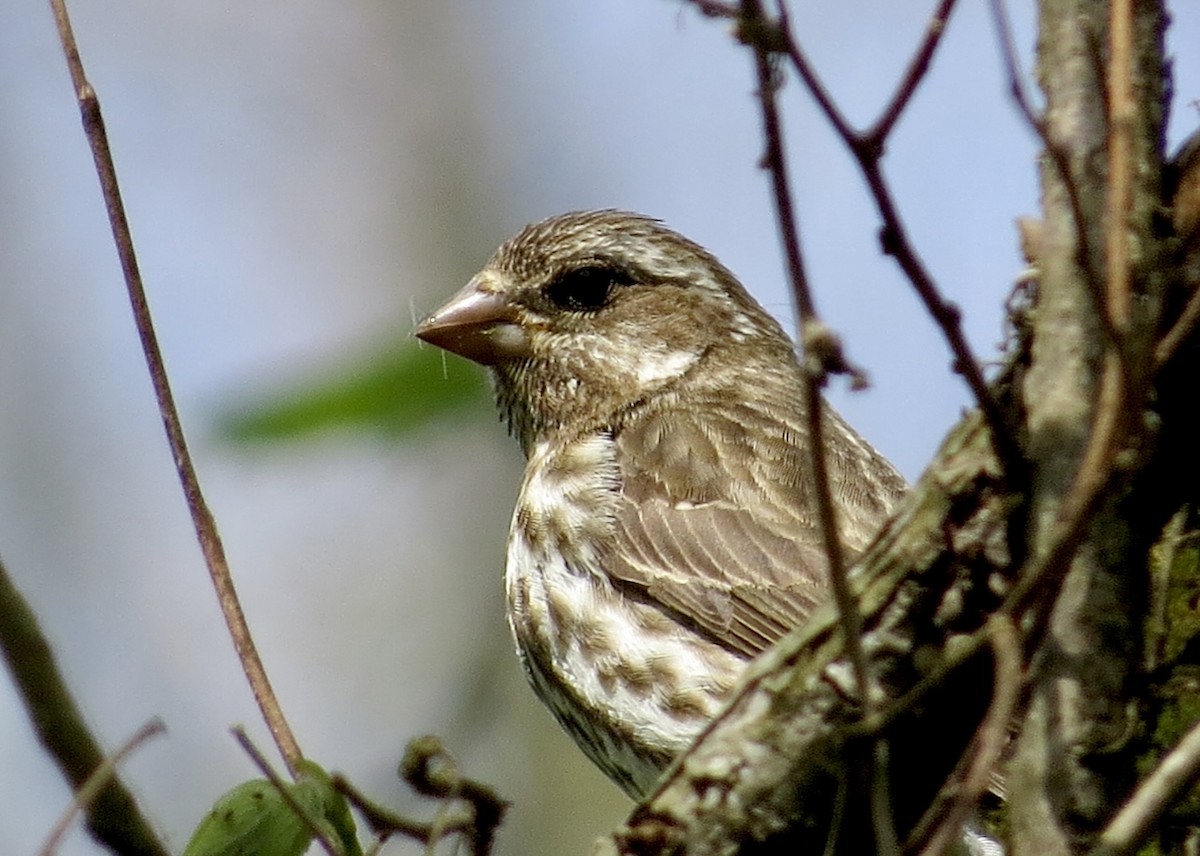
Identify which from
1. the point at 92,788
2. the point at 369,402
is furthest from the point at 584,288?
the point at 92,788

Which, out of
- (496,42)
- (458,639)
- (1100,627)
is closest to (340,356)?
(1100,627)

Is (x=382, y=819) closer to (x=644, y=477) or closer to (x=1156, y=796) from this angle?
(x=1156, y=796)

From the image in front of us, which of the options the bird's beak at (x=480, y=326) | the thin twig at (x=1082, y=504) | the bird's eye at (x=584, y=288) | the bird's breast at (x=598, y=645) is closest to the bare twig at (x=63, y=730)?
the thin twig at (x=1082, y=504)

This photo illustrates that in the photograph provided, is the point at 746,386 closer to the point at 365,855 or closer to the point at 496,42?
the point at 365,855

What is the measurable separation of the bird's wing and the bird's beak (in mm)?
492

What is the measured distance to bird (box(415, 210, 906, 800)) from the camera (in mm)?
5105

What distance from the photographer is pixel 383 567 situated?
40.5 ft

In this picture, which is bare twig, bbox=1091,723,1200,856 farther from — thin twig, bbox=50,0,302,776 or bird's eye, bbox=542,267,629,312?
bird's eye, bbox=542,267,629,312

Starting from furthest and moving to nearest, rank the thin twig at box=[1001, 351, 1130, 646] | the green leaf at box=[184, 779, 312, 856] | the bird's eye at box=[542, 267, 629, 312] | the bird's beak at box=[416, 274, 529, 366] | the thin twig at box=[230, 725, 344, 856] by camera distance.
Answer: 1. the bird's eye at box=[542, 267, 629, 312]
2. the bird's beak at box=[416, 274, 529, 366]
3. the green leaf at box=[184, 779, 312, 856]
4. the thin twig at box=[230, 725, 344, 856]
5. the thin twig at box=[1001, 351, 1130, 646]

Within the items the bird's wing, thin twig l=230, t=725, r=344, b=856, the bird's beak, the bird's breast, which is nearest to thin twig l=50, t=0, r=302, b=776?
thin twig l=230, t=725, r=344, b=856

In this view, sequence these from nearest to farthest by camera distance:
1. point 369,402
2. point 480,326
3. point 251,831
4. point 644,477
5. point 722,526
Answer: point 251,831, point 369,402, point 722,526, point 644,477, point 480,326

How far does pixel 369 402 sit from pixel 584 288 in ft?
6.68

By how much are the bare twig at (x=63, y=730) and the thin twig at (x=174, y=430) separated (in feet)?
2.05

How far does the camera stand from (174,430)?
3707 mm
